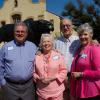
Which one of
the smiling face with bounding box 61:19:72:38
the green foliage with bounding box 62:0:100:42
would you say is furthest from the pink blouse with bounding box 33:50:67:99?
the green foliage with bounding box 62:0:100:42

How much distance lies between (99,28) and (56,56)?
20.5 metres

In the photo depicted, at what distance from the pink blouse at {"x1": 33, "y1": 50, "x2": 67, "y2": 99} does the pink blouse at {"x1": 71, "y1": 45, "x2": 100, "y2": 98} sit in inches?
10.3

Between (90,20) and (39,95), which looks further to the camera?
(90,20)

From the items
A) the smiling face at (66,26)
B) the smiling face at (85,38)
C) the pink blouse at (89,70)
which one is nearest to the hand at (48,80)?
the pink blouse at (89,70)

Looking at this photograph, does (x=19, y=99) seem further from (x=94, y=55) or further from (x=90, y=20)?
(x=90, y=20)

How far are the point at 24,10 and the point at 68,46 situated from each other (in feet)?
102

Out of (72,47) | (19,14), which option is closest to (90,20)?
(19,14)

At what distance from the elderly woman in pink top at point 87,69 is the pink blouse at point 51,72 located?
20 centimetres

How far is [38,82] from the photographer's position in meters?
5.36

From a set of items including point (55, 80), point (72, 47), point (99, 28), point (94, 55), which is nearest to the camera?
point (94, 55)

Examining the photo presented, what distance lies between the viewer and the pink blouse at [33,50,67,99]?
5.30 m

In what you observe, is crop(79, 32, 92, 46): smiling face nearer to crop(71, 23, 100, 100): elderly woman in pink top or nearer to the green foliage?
crop(71, 23, 100, 100): elderly woman in pink top

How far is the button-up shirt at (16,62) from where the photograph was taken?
5.25 m

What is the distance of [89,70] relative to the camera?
5035 millimetres
